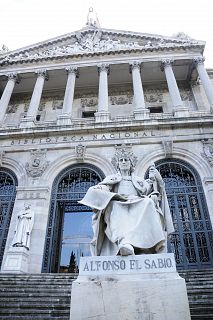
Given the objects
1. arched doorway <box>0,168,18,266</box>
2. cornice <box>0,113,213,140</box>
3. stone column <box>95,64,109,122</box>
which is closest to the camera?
arched doorway <box>0,168,18,266</box>

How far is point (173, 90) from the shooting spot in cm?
1475

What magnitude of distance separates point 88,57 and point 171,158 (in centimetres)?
847

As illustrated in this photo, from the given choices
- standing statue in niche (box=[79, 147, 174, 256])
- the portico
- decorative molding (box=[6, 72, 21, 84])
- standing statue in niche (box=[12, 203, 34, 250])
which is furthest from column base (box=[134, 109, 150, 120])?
standing statue in niche (box=[79, 147, 174, 256])

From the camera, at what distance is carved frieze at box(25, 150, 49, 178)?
12.1m

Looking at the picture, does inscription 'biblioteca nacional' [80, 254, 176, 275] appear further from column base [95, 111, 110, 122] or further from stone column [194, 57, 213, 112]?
stone column [194, 57, 213, 112]

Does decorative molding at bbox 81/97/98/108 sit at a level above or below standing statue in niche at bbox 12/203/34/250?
above

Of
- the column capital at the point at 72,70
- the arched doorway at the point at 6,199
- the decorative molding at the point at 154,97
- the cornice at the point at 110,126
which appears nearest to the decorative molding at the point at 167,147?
the cornice at the point at 110,126

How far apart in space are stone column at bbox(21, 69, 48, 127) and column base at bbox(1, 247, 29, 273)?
6.30m

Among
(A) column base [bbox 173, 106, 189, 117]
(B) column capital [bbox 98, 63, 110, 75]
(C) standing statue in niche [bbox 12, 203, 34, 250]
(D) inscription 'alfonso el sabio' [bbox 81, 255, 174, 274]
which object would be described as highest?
(B) column capital [bbox 98, 63, 110, 75]

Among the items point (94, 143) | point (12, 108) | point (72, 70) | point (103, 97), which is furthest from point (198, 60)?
point (12, 108)

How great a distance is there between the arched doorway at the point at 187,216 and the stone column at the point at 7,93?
8430 mm

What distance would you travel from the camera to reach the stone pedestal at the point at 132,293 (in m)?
3.24

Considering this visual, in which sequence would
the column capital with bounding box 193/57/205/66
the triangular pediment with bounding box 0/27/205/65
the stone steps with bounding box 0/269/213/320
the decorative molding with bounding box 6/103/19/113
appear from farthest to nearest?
the decorative molding with bounding box 6/103/19/113 < the triangular pediment with bounding box 0/27/205/65 < the column capital with bounding box 193/57/205/66 < the stone steps with bounding box 0/269/213/320

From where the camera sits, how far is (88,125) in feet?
43.4
